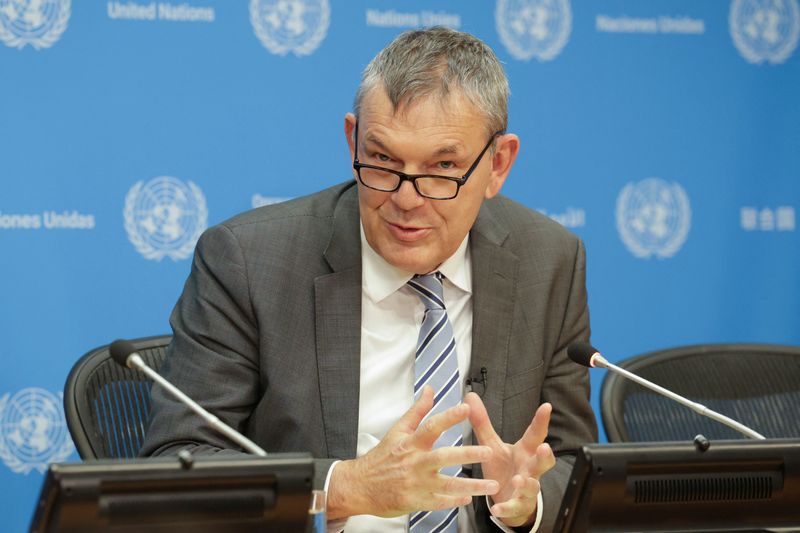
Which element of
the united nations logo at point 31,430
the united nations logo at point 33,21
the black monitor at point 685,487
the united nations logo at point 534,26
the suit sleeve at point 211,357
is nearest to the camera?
the black monitor at point 685,487

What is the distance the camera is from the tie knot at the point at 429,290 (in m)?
2.63

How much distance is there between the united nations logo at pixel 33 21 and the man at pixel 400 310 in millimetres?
1414

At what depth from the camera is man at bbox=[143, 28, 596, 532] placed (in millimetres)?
2404

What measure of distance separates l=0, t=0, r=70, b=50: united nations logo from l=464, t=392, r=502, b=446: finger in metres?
2.26

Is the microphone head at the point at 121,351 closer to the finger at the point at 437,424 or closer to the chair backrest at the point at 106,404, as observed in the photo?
the finger at the point at 437,424

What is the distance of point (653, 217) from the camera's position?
4.41m

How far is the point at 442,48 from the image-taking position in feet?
8.07

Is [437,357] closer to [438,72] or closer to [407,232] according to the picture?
[407,232]

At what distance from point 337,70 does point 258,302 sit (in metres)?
1.68

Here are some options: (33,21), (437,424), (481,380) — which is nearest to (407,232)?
(481,380)

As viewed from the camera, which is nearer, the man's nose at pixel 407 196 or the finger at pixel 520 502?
the finger at pixel 520 502

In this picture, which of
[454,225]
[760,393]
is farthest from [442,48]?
[760,393]

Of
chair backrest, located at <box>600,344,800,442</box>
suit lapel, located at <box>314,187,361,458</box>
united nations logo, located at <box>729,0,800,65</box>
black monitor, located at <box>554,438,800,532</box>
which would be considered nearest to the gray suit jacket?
suit lapel, located at <box>314,187,361,458</box>

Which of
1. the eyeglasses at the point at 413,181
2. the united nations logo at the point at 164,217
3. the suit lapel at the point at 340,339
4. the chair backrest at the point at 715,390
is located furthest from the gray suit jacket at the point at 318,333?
the united nations logo at the point at 164,217
